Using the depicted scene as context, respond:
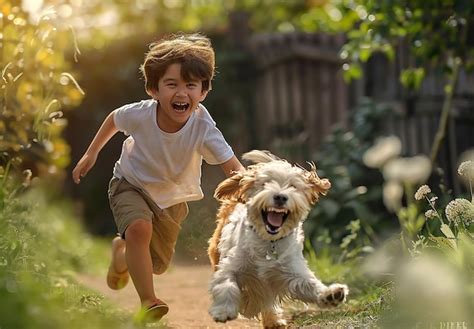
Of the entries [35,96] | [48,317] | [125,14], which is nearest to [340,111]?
[35,96]

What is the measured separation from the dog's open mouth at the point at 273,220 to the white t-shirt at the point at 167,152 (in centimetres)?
73

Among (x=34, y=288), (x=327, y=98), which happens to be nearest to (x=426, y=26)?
(x=327, y=98)

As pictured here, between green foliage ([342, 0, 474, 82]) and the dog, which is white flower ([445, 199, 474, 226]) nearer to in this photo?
the dog

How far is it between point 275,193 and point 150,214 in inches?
42.6

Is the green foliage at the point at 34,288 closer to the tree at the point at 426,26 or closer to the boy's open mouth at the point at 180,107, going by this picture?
the boy's open mouth at the point at 180,107

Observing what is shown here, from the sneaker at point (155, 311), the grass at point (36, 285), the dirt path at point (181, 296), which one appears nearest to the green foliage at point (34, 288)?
the grass at point (36, 285)

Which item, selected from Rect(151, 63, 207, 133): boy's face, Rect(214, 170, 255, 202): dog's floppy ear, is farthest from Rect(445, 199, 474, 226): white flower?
Rect(151, 63, 207, 133): boy's face

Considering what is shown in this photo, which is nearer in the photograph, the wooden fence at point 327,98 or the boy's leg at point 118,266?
the boy's leg at point 118,266

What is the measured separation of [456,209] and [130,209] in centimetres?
171

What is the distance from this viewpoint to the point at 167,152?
5.30 meters

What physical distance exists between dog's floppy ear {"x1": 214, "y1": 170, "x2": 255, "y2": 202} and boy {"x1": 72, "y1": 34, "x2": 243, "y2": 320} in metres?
0.27

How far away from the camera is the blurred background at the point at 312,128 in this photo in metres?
4.91

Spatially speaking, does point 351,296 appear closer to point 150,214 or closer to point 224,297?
point 150,214

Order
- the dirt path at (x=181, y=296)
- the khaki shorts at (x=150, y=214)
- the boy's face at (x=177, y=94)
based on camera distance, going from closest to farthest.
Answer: the boy's face at (x=177, y=94)
the khaki shorts at (x=150, y=214)
the dirt path at (x=181, y=296)
